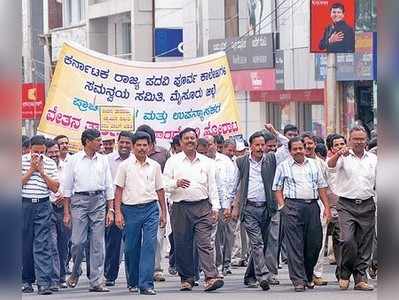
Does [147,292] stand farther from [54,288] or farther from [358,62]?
[358,62]

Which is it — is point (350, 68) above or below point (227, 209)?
above

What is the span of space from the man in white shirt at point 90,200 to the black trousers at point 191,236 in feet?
2.67

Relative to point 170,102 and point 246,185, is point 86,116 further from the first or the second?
point 246,185

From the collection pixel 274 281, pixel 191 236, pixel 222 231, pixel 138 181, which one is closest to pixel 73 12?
pixel 222 231

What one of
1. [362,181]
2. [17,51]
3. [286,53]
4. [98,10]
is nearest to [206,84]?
[362,181]

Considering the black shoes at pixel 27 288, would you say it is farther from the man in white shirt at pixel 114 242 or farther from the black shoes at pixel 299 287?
the black shoes at pixel 299 287

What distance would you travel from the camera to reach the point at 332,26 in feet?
88.8

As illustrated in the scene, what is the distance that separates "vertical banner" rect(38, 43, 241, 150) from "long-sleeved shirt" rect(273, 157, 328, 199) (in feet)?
12.4

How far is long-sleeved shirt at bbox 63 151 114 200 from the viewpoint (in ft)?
44.7

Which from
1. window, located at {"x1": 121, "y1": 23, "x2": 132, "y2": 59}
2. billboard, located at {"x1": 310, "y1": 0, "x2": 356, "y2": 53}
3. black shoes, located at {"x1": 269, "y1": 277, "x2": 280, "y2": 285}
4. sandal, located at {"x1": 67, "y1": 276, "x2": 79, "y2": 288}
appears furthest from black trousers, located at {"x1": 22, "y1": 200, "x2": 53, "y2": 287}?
window, located at {"x1": 121, "y1": 23, "x2": 132, "y2": 59}

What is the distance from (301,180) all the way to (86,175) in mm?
2521

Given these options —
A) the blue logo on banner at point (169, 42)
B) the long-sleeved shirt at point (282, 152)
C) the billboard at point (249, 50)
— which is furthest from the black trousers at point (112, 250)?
the blue logo on banner at point (169, 42)

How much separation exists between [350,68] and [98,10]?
21.4 metres

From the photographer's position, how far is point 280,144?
15289 millimetres
